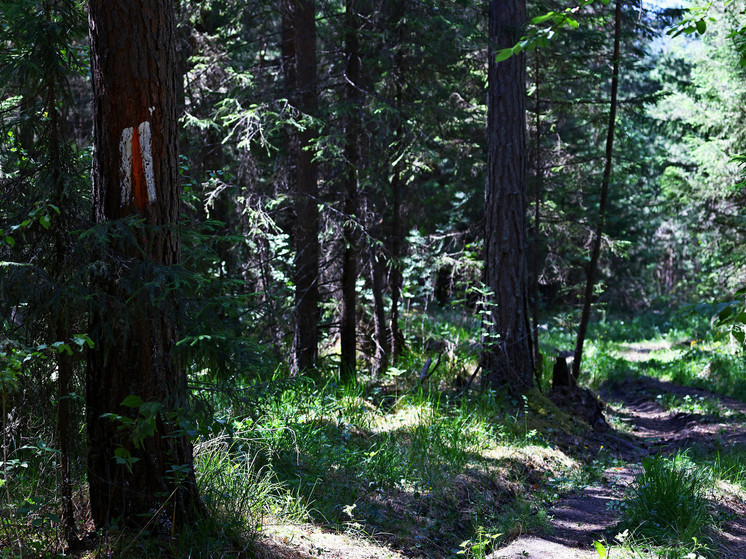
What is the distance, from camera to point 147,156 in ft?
12.2

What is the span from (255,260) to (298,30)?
441cm

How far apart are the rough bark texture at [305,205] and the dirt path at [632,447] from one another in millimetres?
4436

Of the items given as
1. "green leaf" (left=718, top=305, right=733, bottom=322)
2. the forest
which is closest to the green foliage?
the forest

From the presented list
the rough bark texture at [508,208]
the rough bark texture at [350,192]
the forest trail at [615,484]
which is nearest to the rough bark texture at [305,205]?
the rough bark texture at [350,192]

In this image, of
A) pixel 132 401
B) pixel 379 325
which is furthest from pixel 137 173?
pixel 379 325

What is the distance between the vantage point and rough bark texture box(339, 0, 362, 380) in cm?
921

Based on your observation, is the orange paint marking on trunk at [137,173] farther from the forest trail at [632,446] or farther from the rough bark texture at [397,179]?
the rough bark texture at [397,179]

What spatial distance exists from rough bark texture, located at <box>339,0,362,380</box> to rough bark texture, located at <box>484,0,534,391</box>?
211 cm

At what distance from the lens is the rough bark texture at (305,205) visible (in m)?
9.09

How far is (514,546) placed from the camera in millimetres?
4672

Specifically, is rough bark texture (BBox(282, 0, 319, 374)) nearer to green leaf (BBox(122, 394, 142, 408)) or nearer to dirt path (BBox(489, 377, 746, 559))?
dirt path (BBox(489, 377, 746, 559))

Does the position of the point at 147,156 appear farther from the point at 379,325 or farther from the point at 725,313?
the point at 379,325

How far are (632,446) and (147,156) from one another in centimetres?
726

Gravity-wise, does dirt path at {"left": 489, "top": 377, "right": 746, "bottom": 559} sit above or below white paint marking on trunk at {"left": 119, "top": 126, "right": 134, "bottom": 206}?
below
